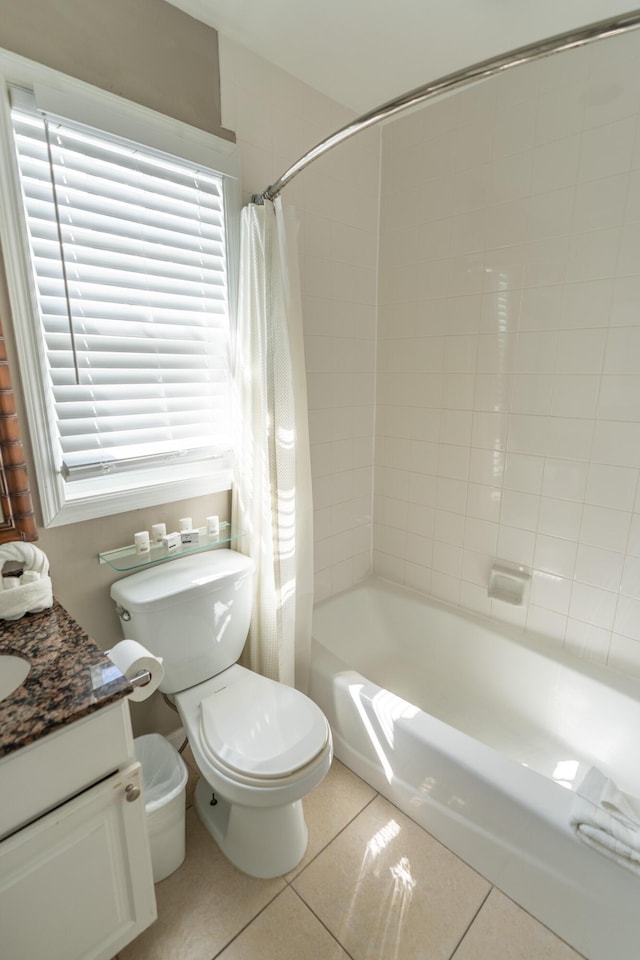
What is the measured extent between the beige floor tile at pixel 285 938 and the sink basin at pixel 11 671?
2.94ft

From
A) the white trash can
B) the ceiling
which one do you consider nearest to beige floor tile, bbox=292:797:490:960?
the white trash can

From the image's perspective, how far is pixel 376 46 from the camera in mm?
1528

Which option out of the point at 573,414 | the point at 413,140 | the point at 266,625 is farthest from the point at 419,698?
the point at 413,140

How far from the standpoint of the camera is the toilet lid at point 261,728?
4.01ft

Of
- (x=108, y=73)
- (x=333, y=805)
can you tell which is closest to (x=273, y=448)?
(x=108, y=73)

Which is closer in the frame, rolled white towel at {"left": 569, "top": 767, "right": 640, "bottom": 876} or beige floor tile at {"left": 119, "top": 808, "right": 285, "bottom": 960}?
rolled white towel at {"left": 569, "top": 767, "right": 640, "bottom": 876}

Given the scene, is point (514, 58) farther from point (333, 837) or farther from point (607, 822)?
point (333, 837)

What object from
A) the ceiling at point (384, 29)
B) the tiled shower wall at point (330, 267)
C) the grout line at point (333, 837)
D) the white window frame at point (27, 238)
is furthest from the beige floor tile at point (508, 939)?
the ceiling at point (384, 29)

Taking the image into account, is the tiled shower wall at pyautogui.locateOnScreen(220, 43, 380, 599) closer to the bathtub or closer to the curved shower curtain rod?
the bathtub

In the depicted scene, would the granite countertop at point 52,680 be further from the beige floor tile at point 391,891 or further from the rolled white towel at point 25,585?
the beige floor tile at point 391,891

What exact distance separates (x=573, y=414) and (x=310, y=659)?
1.34m

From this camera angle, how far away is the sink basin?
3.27ft

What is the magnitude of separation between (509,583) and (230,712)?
1.20 meters

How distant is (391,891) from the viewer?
4.34 ft
